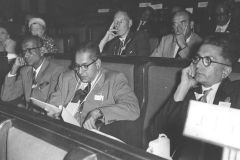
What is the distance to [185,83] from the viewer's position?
1950 mm

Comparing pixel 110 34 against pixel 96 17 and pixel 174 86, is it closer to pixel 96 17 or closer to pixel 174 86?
pixel 174 86

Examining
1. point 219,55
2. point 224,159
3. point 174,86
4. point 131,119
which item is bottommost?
point 131,119

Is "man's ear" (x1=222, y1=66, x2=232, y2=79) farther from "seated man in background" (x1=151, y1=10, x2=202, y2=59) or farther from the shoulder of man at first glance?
"seated man in background" (x1=151, y1=10, x2=202, y2=59)

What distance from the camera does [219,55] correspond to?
1801 millimetres

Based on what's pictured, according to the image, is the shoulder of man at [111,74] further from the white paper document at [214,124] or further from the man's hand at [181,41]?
the white paper document at [214,124]

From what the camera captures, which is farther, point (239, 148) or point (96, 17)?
point (96, 17)

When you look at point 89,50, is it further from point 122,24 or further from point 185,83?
Answer: point 122,24

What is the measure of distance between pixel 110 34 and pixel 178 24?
3.52ft

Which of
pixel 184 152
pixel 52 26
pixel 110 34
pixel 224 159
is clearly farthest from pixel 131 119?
pixel 52 26

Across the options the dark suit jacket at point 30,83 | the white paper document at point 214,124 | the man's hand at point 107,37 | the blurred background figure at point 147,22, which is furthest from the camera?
the blurred background figure at point 147,22

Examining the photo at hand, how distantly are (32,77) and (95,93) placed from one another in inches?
42.0

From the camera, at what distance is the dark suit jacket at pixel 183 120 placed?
1498mm

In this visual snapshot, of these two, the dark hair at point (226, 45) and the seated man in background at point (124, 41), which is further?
the seated man in background at point (124, 41)

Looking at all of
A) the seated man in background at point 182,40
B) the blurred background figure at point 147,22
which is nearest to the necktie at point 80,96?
the seated man in background at point 182,40
